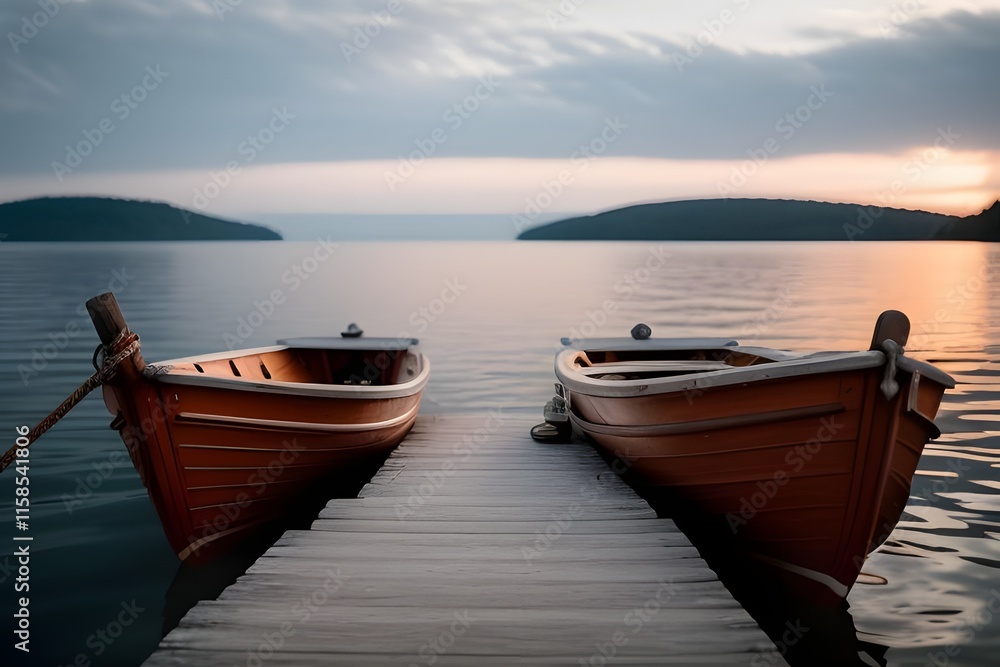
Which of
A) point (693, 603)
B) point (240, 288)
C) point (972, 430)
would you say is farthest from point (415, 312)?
point (693, 603)

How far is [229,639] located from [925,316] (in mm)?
27223

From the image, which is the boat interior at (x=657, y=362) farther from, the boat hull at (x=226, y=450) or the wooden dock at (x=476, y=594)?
the boat hull at (x=226, y=450)

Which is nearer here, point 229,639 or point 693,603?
point 229,639

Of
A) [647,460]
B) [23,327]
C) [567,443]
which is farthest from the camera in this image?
[23,327]

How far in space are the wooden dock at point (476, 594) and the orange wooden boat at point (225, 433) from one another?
75 centimetres

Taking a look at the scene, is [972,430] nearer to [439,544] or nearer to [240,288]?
[439,544]

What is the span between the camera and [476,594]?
11.8 feet

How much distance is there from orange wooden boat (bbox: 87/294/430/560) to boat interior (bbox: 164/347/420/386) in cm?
52

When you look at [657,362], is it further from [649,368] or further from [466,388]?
[466,388]

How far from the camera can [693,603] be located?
11.3 feet

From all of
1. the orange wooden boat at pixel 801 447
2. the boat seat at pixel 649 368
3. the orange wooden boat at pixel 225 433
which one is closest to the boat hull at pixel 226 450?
the orange wooden boat at pixel 225 433

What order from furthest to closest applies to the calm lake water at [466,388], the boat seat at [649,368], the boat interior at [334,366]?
the boat interior at [334,366]
the boat seat at [649,368]
the calm lake water at [466,388]

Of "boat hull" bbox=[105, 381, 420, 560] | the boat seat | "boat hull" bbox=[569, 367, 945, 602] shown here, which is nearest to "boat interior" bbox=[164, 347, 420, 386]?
"boat hull" bbox=[105, 381, 420, 560]

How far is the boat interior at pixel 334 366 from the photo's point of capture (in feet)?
25.0
